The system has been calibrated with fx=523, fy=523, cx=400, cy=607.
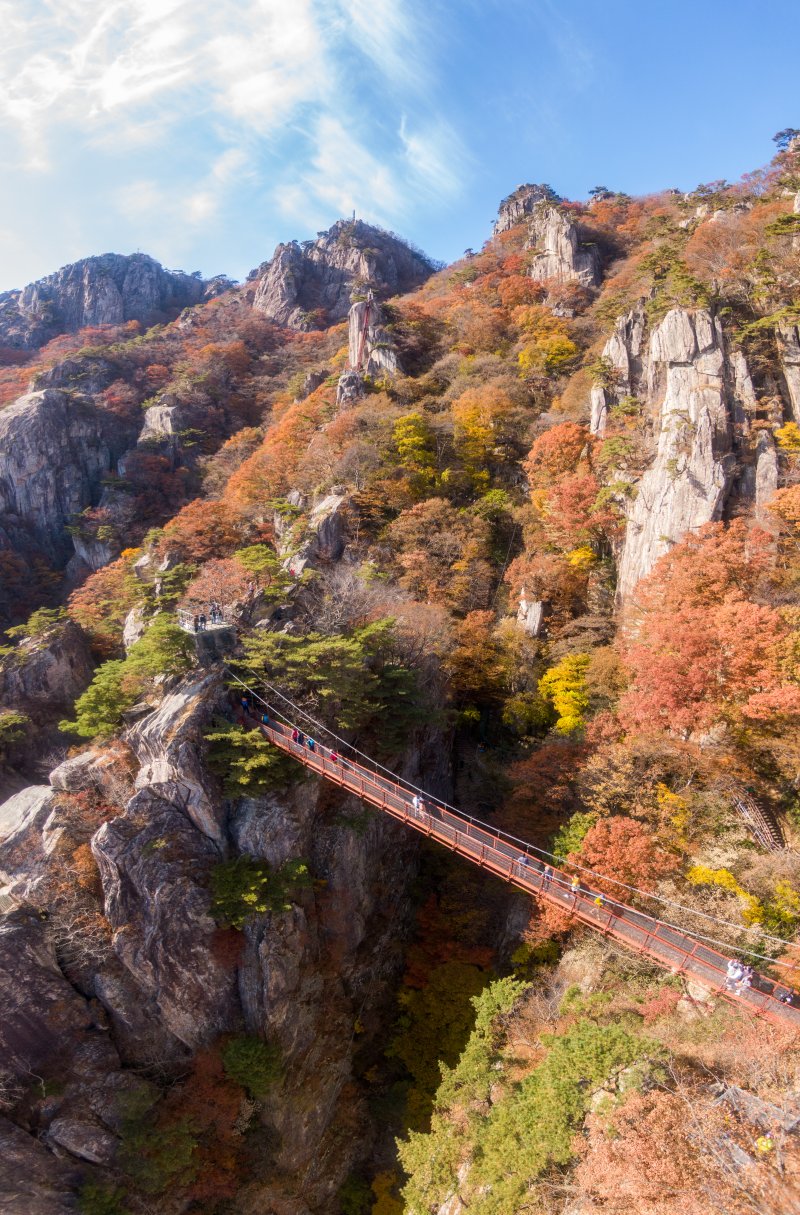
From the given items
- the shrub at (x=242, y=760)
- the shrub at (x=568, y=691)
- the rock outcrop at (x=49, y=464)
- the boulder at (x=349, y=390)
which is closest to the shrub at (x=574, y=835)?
the shrub at (x=568, y=691)

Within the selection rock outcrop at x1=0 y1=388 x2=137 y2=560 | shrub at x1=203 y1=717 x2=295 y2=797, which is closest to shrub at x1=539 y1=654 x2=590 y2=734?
shrub at x1=203 y1=717 x2=295 y2=797

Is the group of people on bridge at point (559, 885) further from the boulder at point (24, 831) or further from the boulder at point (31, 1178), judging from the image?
the boulder at point (31, 1178)

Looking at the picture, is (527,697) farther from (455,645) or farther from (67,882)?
(67,882)

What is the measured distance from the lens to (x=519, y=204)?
189 ft

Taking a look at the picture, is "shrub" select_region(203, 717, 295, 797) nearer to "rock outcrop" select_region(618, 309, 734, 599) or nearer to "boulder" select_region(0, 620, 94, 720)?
"boulder" select_region(0, 620, 94, 720)

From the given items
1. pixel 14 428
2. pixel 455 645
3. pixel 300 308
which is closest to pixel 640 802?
pixel 455 645

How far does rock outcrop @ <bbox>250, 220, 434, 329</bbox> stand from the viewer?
5878 centimetres

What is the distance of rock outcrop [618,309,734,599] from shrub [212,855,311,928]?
51.8 feet

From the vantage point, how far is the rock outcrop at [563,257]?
132 ft

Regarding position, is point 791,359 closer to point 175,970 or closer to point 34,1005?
point 175,970

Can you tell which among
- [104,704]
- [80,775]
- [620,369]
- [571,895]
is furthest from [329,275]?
[571,895]

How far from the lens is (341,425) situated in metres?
27.9

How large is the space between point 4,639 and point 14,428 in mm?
16407

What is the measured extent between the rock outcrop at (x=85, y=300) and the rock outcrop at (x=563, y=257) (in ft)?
156
